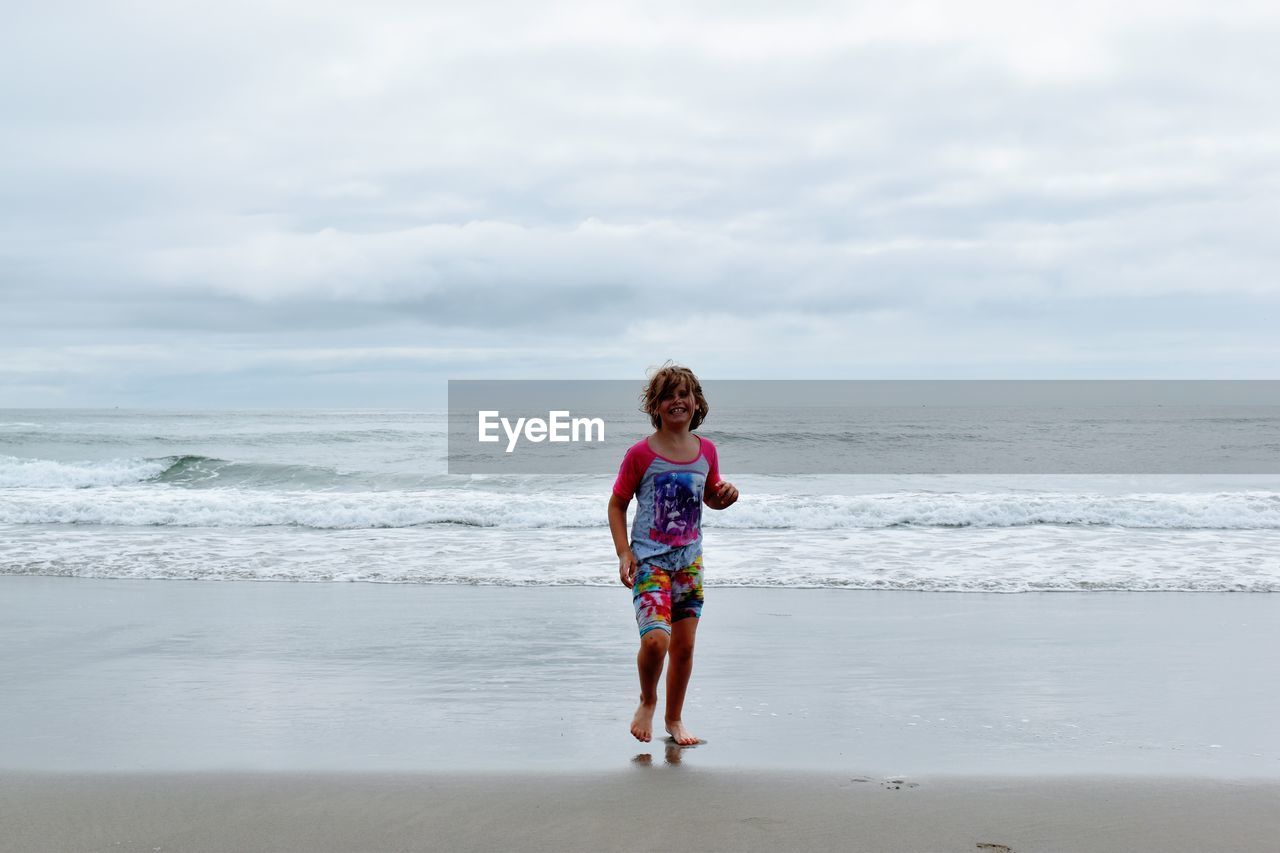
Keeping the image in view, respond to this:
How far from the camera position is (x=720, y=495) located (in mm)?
4293

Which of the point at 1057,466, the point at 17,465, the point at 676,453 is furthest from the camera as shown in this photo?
the point at 1057,466

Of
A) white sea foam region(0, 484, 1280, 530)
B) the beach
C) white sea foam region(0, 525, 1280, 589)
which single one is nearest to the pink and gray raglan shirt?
the beach

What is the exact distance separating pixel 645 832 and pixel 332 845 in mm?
1012

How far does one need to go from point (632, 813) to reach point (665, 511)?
46.6 inches

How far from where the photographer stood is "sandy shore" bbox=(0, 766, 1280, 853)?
3369 millimetres

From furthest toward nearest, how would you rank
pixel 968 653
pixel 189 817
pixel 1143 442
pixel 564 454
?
pixel 1143 442, pixel 564 454, pixel 968 653, pixel 189 817

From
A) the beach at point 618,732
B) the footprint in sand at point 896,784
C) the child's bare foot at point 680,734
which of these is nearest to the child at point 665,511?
the child's bare foot at point 680,734

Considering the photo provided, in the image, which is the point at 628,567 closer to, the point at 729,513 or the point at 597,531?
the point at 597,531

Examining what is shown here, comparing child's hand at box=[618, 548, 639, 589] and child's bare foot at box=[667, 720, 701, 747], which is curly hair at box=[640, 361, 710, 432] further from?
child's bare foot at box=[667, 720, 701, 747]

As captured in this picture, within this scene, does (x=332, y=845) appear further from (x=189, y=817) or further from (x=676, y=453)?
(x=676, y=453)

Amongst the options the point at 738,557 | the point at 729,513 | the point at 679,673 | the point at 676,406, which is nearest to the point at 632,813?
the point at 679,673

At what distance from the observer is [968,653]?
6.52 meters

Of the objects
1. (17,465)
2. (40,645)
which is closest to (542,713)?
(40,645)

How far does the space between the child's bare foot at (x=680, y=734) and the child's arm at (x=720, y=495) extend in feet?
3.22
